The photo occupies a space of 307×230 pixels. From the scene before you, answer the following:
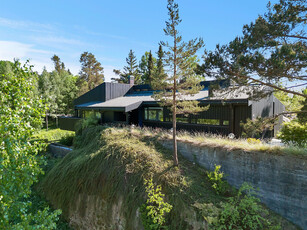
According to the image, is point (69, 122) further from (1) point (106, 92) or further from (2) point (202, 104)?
(2) point (202, 104)

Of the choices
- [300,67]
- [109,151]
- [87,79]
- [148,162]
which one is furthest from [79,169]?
[87,79]

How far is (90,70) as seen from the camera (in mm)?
32688

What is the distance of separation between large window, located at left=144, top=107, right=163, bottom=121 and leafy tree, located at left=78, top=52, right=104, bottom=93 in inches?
855

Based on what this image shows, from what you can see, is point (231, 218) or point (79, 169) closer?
point (231, 218)

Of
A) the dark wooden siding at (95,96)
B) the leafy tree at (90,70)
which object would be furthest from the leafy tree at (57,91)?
the dark wooden siding at (95,96)

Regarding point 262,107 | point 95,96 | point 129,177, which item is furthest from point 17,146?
point 95,96

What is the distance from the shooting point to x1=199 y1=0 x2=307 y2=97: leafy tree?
216 inches

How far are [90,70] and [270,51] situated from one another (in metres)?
31.3

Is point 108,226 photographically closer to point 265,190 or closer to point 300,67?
point 265,190

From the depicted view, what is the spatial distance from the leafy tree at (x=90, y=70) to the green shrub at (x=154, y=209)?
28.6 meters

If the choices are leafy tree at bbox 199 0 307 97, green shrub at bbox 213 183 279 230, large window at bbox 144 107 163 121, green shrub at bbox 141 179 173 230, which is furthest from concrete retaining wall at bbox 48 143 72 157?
leafy tree at bbox 199 0 307 97

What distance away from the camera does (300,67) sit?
18.4 feet

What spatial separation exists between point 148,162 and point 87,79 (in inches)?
1115

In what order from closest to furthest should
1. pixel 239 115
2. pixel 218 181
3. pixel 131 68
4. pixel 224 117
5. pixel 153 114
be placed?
pixel 218 181 → pixel 239 115 → pixel 224 117 → pixel 153 114 → pixel 131 68
